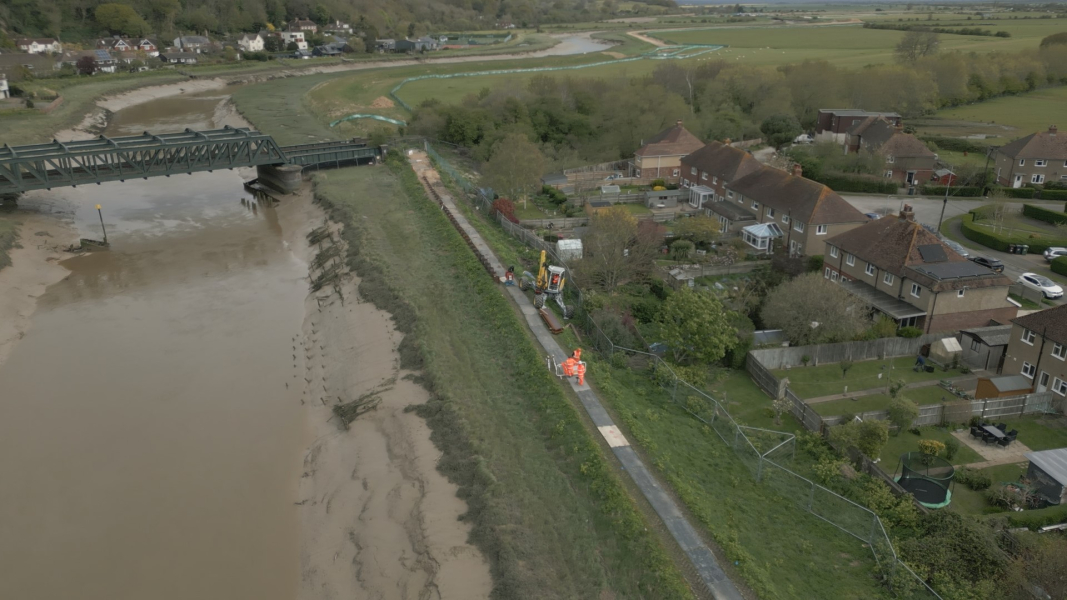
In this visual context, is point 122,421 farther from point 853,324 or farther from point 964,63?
point 964,63

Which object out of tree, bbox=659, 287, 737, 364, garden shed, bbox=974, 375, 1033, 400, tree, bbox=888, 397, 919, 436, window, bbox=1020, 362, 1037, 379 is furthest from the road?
tree, bbox=659, 287, 737, 364

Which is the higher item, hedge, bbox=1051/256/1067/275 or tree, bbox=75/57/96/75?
tree, bbox=75/57/96/75

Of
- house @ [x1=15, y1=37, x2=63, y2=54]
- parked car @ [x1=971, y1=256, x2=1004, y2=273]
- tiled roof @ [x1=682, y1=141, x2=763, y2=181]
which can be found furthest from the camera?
house @ [x1=15, y1=37, x2=63, y2=54]

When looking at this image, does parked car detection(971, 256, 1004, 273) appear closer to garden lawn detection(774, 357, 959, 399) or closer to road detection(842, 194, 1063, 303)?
road detection(842, 194, 1063, 303)

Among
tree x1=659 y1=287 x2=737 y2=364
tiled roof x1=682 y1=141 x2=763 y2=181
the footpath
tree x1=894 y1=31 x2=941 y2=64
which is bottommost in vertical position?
the footpath

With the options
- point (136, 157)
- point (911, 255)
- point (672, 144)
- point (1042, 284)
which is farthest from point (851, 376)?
point (136, 157)

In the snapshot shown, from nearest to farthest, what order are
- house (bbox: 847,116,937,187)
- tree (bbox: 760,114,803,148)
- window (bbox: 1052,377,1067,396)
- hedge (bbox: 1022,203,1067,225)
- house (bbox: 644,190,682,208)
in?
window (bbox: 1052,377,1067,396) < hedge (bbox: 1022,203,1067,225) < house (bbox: 644,190,682,208) < house (bbox: 847,116,937,187) < tree (bbox: 760,114,803,148)

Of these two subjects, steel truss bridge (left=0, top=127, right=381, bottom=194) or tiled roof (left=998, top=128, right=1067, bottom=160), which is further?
tiled roof (left=998, top=128, right=1067, bottom=160)

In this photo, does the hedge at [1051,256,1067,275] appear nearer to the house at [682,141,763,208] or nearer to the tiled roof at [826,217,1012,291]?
the tiled roof at [826,217,1012,291]
